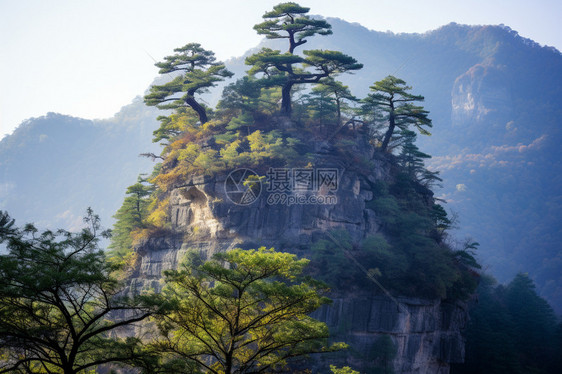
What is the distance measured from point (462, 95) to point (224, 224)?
9643 centimetres

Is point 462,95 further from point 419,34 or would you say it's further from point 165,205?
point 165,205

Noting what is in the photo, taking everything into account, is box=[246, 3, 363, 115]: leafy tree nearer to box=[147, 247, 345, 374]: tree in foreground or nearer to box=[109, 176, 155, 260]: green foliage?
box=[109, 176, 155, 260]: green foliage

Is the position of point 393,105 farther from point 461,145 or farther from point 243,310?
point 461,145

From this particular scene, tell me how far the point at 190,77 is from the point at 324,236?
11.5 m

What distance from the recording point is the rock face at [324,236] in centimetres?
2405

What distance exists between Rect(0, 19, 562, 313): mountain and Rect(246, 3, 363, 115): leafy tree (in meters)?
50.5

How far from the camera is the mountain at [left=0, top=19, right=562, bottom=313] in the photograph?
8075 centimetres

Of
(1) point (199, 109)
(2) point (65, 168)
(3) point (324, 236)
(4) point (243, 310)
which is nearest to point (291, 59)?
(1) point (199, 109)

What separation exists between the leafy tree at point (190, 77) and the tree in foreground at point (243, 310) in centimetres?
1774

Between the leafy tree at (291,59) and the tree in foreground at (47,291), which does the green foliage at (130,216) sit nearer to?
the leafy tree at (291,59)

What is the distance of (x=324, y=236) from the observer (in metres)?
25.6

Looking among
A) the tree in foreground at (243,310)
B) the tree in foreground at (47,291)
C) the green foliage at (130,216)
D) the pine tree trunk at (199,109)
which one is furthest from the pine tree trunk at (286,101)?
the tree in foreground at (47,291)

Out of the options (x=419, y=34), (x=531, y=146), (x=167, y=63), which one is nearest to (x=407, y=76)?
(x=419, y=34)

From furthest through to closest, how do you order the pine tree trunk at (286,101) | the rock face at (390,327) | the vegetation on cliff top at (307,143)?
the pine tree trunk at (286,101) < the vegetation on cliff top at (307,143) < the rock face at (390,327)
